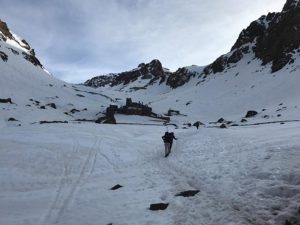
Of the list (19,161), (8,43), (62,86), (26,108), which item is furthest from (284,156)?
(8,43)

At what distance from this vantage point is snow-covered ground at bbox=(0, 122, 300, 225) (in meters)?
11.1

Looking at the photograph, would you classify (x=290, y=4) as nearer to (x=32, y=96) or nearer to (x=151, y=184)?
(x=32, y=96)

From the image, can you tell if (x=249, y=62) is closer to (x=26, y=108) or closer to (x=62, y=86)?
(x=62, y=86)

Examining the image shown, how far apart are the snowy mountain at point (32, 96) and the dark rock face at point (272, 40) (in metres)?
46.3

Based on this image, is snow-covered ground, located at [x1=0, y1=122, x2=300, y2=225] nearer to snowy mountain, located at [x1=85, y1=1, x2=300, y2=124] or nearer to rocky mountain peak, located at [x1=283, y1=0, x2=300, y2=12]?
snowy mountain, located at [x1=85, y1=1, x2=300, y2=124]

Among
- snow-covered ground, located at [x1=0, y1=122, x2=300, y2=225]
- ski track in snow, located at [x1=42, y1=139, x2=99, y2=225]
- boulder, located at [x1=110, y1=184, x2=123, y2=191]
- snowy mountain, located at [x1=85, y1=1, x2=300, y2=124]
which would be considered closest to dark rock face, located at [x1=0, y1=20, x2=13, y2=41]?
snowy mountain, located at [x1=85, y1=1, x2=300, y2=124]

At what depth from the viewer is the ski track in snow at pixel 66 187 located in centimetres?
1252

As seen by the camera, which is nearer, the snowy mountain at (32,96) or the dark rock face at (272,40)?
the snowy mountain at (32,96)

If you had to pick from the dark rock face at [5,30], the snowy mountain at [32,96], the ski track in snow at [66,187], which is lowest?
the ski track in snow at [66,187]

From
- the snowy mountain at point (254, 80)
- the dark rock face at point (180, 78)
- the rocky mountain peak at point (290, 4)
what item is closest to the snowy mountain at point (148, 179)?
the snowy mountain at point (254, 80)

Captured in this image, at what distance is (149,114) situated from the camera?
82375 millimetres

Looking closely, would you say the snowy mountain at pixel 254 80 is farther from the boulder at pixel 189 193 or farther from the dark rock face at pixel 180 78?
the boulder at pixel 189 193

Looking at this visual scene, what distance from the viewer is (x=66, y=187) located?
54.9ft

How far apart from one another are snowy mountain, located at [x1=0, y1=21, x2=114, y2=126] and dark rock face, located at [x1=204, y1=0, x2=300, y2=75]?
4632 centimetres
